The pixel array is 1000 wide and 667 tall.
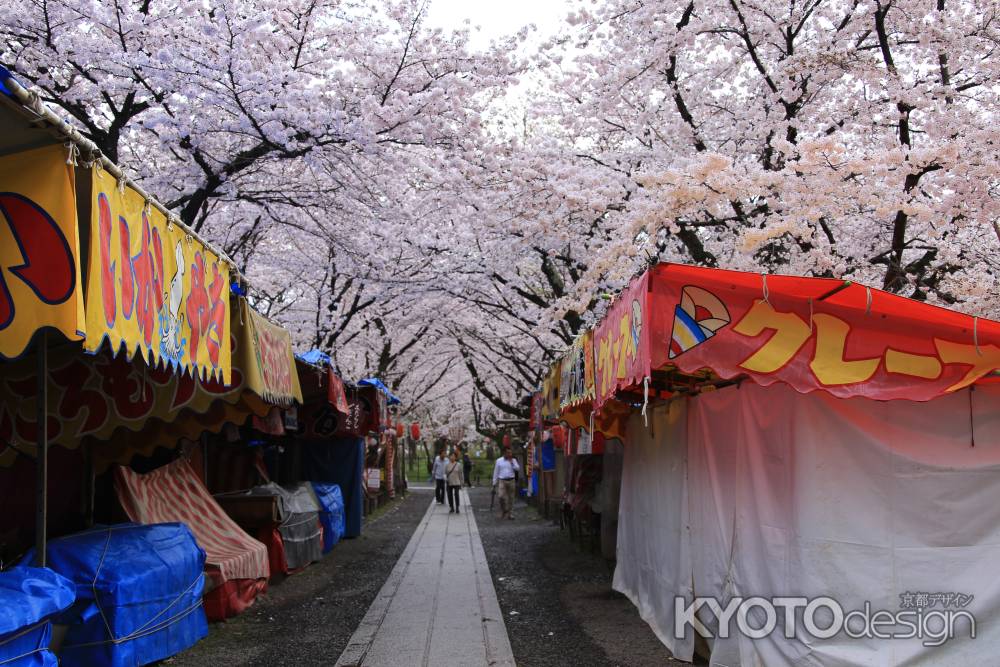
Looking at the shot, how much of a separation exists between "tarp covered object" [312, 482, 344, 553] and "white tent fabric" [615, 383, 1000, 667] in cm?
1030

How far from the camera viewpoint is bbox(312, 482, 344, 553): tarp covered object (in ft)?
50.7

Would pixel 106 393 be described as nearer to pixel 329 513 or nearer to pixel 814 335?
pixel 814 335

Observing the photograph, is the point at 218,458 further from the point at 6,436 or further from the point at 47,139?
the point at 47,139

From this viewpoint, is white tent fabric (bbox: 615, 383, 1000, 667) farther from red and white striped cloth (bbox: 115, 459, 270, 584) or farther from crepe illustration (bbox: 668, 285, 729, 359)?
red and white striped cloth (bbox: 115, 459, 270, 584)

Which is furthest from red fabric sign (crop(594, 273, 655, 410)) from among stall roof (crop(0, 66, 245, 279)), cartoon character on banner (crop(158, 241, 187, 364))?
stall roof (crop(0, 66, 245, 279))

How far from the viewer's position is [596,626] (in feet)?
29.0

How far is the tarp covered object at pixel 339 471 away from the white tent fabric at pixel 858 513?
42.6 ft

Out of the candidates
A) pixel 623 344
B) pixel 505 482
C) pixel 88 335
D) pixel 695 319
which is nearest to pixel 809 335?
pixel 695 319

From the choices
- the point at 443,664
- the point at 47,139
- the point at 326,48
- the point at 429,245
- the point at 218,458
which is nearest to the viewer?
the point at 47,139

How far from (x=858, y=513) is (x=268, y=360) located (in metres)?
5.82

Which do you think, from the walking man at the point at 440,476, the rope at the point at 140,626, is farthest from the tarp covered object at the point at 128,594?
the walking man at the point at 440,476

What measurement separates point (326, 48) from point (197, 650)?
27.0ft

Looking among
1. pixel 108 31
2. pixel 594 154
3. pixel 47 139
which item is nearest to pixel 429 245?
pixel 594 154
